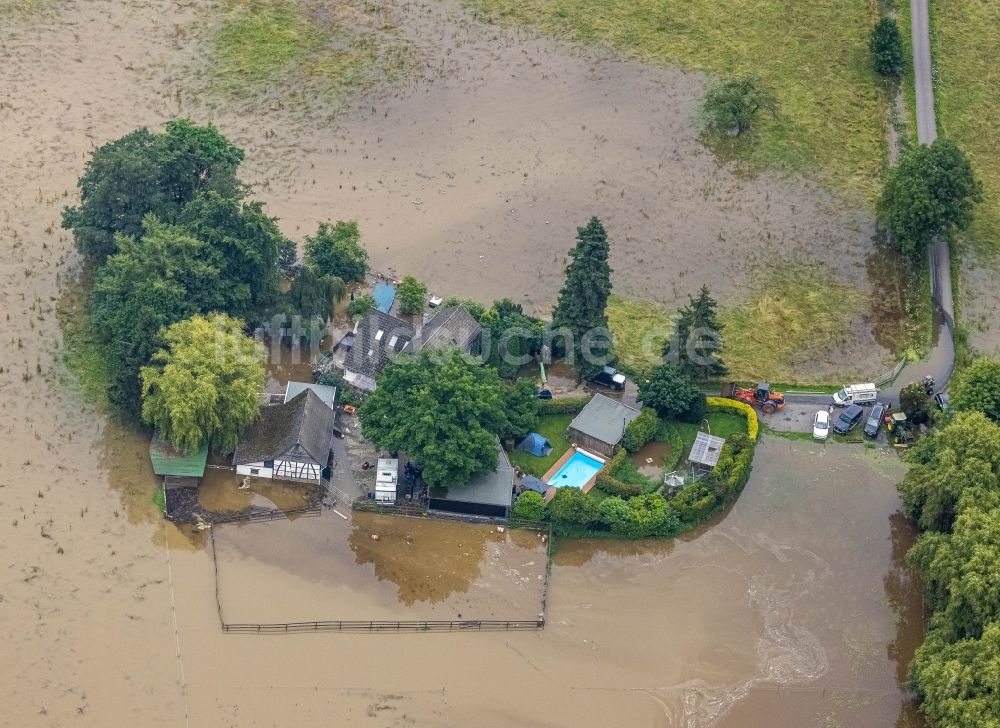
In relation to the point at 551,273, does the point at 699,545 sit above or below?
below

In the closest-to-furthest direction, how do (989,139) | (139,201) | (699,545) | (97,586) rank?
1. (97,586)
2. (699,545)
3. (139,201)
4. (989,139)

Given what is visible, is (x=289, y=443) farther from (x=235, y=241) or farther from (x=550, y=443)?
(x=550, y=443)

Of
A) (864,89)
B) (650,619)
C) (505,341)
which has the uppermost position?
(864,89)

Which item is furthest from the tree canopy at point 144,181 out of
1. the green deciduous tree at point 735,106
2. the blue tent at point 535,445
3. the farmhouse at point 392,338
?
the green deciduous tree at point 735,106

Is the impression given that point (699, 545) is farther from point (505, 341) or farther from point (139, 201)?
point (139, 201)

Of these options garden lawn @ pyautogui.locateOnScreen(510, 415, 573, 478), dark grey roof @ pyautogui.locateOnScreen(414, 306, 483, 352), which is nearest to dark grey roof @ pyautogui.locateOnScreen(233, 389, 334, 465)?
dark grey roof @ pyautogui.locateOnScreen(414, 306, 483, 352)

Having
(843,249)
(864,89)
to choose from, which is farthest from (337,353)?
(864,89)

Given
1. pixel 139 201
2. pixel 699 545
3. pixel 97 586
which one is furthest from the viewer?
pixel 139 201
